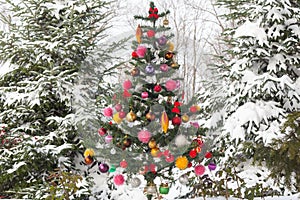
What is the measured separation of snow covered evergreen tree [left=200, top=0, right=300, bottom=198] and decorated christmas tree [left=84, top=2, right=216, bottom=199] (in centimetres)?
184

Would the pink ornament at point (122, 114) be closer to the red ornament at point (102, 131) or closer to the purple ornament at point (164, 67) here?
the red ornament at point (102, 131)

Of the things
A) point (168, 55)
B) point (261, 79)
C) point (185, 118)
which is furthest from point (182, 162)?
point (261, 79)

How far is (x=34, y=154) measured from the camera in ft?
16.6

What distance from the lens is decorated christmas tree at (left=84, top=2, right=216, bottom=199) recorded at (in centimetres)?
322

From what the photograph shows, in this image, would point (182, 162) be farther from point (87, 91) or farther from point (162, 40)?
point (87, 91)

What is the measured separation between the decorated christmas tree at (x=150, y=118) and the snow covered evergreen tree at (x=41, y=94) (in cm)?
185

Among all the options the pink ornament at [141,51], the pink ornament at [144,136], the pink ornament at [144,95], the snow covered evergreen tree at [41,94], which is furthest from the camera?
the snow covered evergreen tree at [41,94]

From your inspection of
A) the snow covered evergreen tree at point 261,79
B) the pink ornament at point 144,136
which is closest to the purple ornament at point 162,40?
the pink ornament at point 144,136

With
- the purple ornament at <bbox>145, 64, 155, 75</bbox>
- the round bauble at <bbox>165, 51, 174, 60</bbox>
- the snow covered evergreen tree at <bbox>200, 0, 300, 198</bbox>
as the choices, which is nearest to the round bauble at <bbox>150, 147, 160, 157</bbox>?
the purple ornament at <bbox>145, 64, 155, 75</bbox>

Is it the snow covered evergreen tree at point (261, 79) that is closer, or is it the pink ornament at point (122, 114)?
the pink ornament at point (122, 114)

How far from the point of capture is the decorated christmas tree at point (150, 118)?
3217mm

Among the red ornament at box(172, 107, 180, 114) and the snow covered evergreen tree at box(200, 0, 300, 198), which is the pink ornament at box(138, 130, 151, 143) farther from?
the snow covered evergreen tree at box(200, 0, 300, 198)

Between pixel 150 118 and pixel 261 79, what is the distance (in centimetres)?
243

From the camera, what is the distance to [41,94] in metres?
5.25
